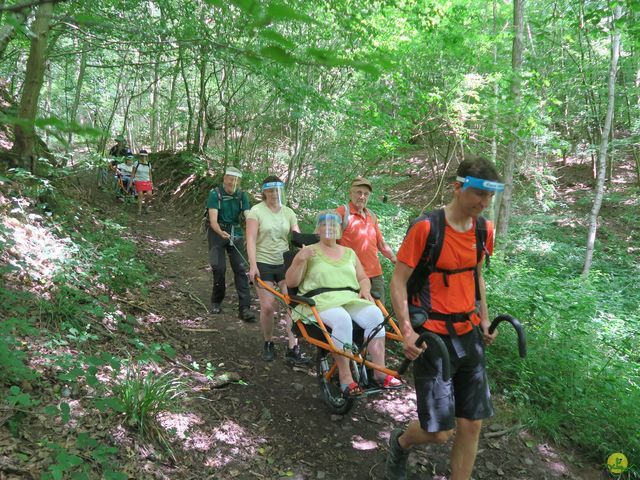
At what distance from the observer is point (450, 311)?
2656mm

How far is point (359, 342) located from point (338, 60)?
3301 millimetres

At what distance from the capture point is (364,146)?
9711 mm

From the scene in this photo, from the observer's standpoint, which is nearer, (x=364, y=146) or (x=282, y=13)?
(x=282, y=13)

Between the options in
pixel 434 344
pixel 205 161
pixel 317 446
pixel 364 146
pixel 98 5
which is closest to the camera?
pixel 434 344

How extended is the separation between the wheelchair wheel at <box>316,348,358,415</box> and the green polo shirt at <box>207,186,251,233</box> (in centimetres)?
248

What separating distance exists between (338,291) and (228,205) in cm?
256

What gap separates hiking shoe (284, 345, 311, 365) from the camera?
4887mm

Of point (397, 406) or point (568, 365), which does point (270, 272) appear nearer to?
point (397, 406)

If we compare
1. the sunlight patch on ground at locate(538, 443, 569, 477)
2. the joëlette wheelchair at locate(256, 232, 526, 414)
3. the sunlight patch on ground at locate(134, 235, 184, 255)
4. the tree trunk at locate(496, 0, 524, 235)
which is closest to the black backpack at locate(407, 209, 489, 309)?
the joëlette wheelchair at locate(256, 232, 526, 414)

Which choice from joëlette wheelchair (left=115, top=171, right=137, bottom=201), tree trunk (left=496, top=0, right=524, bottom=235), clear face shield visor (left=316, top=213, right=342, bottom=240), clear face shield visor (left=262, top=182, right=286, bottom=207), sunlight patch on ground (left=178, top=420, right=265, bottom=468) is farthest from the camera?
joëlette wheelchair (left=115, top=171, right=137, bottom=201)

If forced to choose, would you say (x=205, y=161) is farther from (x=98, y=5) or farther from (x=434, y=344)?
(x=434, y=344)

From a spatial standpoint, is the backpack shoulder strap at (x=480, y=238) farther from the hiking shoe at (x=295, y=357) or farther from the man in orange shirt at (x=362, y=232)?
the hiking shoe at (x=295, y=357)

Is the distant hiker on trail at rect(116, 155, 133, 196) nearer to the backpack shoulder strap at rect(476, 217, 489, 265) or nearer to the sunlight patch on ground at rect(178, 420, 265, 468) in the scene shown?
the sunlight patch on ground at rect(178, 420, 265, 468)

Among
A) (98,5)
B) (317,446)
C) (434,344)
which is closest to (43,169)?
(98,5)
